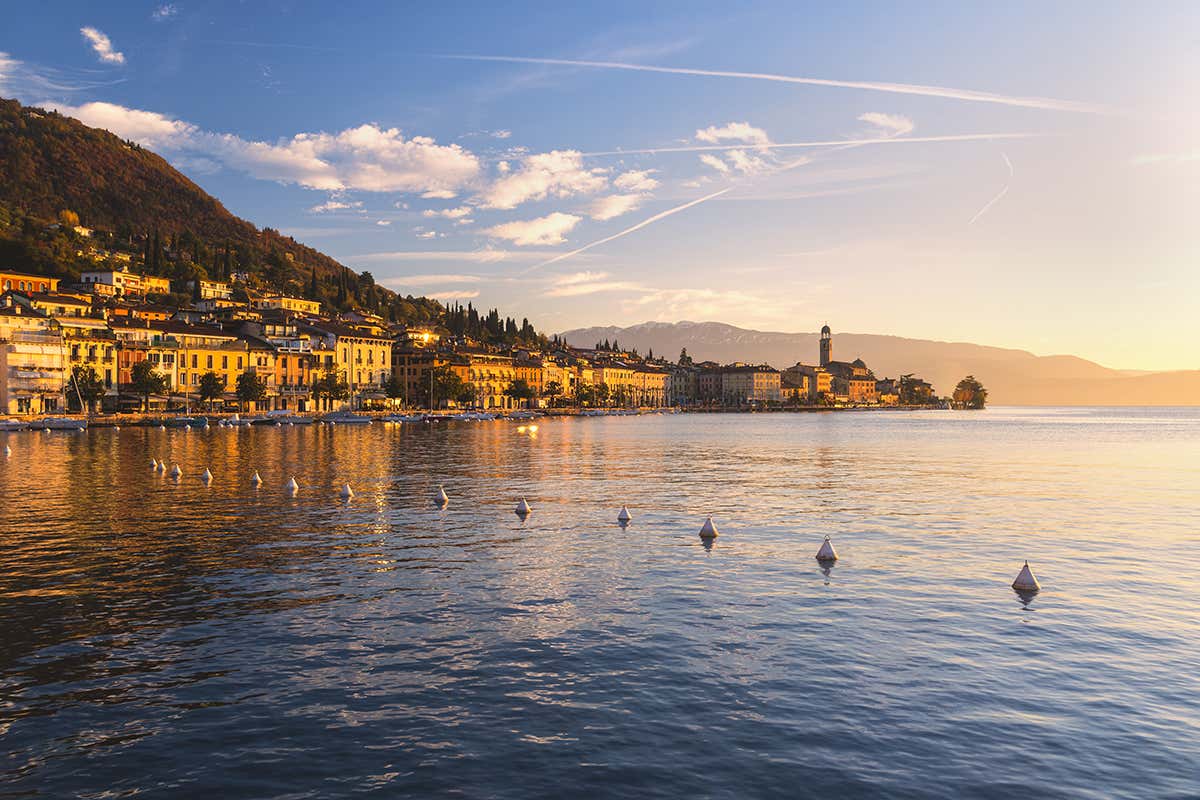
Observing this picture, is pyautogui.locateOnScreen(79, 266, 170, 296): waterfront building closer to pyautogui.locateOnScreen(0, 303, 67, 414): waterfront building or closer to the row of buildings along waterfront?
the row of buildings along waterfront

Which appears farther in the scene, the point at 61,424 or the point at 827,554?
the point at 61,424

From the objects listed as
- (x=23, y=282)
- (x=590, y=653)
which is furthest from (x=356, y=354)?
(x=590, y=653)

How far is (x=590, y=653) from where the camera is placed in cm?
1545

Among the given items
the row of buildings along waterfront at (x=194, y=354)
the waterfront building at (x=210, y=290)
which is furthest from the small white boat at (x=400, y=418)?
the waterfront building at (x=210, y=290)

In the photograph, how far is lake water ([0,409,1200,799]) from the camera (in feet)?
35.4

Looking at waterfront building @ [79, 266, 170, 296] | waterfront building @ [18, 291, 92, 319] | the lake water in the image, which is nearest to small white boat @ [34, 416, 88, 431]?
waterfront building @ [18, 291, 92, 319]

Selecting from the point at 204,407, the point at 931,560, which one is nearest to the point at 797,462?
the point at 931,560

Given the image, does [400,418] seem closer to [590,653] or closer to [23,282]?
[23,282]

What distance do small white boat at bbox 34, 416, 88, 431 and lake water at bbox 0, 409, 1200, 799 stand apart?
69206mm

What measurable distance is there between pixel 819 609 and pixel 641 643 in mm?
4905

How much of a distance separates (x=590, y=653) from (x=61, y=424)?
97.8 meters

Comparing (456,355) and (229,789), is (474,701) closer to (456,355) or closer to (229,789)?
(229,789)

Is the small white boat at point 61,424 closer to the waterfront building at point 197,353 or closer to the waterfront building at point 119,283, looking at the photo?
the waterfront building at point 197,353

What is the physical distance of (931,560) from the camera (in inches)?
976
